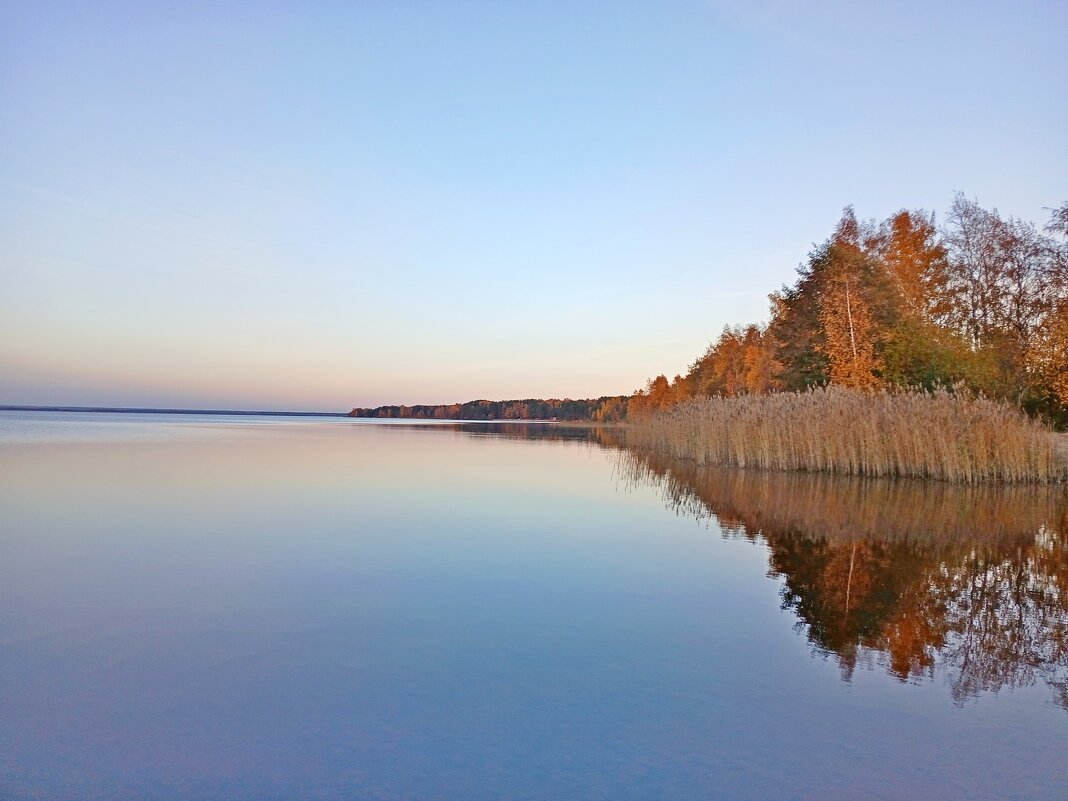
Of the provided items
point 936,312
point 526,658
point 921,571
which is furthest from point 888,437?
point 936,312

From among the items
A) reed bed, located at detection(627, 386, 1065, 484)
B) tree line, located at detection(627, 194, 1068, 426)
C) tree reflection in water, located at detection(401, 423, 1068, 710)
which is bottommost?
tree reflection in water, located at detection(401, 423, 1068, 710)

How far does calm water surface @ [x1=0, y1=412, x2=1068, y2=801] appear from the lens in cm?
288

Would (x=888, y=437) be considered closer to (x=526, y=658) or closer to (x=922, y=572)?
(x=922, y=572)

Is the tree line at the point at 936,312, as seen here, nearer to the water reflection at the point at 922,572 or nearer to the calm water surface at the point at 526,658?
the water reflection at the point at 922,572

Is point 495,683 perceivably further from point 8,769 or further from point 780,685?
point 8,769

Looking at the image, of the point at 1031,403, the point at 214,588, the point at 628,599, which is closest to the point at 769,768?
the point at 628,599

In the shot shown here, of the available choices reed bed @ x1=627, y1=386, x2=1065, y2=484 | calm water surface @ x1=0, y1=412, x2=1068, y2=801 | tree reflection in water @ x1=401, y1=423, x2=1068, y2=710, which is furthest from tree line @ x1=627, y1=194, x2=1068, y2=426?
calm water surface @ x1=0, y1=412, x2=1068, y2=801

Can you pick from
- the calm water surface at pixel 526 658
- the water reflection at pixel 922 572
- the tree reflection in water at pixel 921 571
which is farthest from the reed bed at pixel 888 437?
the calm water surface at pixel 526 658

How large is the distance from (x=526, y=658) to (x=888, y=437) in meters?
13.8

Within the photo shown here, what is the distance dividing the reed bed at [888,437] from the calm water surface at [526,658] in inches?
234

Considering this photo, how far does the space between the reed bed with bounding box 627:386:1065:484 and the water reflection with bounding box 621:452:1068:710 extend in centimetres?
138

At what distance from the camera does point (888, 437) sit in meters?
15.7

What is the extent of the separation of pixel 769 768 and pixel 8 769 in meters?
2.93

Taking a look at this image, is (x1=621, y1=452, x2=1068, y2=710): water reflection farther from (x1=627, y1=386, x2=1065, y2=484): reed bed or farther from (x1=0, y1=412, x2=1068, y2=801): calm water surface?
(x1=627, y1=386, x2=1065, y2=484): reed bed
